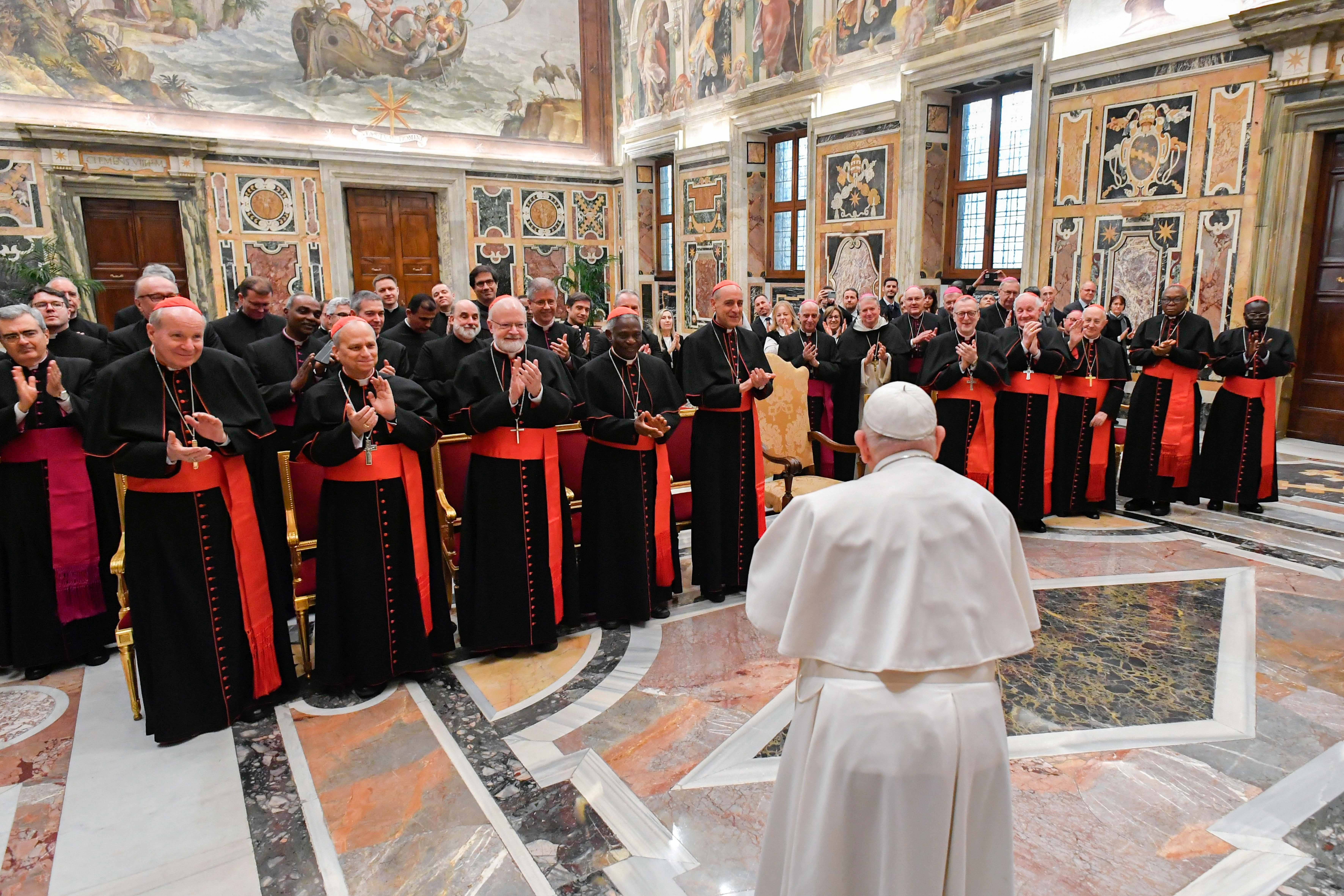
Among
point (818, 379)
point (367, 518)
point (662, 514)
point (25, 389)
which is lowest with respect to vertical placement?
point (662, 514)

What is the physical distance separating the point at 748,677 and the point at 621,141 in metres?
14.4

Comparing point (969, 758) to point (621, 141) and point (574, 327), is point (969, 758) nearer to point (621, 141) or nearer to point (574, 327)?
point (574, 327)

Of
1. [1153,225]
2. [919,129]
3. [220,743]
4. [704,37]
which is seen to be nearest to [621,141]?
[704,37]

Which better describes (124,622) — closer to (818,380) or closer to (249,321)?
(249,321)

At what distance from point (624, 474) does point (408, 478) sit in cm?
120

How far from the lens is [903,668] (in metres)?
1.75

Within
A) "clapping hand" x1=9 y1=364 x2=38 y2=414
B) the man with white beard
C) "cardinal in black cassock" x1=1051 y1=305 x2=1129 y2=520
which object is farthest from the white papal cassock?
"cardinal in black cassock" x1=1051 y1=305 x2=1129 y2=520

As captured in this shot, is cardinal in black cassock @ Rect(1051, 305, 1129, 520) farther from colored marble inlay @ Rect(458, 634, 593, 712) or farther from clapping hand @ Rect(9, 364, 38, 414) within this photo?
clapping hand @ Rect(9, 364, 38, 414)

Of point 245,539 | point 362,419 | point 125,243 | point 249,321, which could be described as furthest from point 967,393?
point 125,243

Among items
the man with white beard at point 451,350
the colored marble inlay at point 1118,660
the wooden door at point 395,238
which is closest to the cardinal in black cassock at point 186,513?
the man with white beard at point 451,350

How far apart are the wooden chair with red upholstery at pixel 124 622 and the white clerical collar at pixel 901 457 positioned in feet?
10.3

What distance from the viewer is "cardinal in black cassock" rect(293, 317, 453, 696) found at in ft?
11.8

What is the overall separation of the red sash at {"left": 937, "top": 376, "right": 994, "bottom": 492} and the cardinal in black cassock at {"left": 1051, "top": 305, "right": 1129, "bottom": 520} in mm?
703

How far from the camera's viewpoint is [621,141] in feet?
53.5
